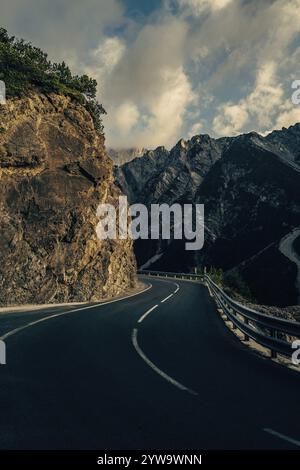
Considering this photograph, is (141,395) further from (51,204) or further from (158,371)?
(51,204)

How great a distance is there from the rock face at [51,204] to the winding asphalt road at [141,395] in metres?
14.2

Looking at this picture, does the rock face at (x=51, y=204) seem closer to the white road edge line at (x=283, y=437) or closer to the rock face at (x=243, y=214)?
the white road edge line at (x=283, y=437)

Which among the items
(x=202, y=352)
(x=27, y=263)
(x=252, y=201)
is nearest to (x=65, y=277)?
(x=27, y=263)

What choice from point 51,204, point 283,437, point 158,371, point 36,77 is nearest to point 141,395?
point 158,371

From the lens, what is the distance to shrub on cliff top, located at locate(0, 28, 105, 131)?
28.6 meters

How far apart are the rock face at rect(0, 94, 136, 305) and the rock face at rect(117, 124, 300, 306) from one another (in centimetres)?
6116

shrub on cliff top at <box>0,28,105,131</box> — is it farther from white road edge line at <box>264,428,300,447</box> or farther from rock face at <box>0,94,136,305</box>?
white road edge line at <box>264,428,300,447</box>

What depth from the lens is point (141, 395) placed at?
6.23 metres

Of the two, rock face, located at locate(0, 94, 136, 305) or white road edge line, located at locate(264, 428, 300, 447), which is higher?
rock face, located at locate(0, 94, 136, 305)

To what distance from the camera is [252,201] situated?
484ft

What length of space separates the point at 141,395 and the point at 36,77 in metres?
30.9

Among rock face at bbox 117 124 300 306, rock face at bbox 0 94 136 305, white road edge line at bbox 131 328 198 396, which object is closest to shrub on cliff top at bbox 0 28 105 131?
rock face at bbox 0 94 136 305

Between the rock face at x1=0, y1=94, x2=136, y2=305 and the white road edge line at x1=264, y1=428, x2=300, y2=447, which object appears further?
the rock face at x1=0, y1=94, x2=136, y2=305
